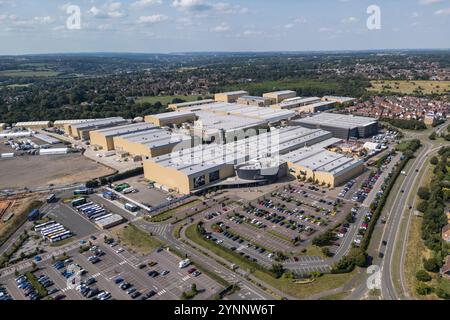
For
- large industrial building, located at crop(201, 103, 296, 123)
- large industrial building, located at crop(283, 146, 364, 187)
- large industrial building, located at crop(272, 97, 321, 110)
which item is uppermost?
large industrial building, located at crop(272, 97, 321, 110)

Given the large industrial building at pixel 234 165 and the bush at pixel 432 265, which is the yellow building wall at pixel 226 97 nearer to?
the large industrial building at pixel 234 165

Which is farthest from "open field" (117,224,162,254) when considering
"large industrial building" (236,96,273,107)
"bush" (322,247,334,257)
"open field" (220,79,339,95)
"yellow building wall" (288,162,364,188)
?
"open field" (220,79,339,95)

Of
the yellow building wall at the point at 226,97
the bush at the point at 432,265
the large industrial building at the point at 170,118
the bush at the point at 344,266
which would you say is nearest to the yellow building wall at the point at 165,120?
the large industrial building at the point at 170,118

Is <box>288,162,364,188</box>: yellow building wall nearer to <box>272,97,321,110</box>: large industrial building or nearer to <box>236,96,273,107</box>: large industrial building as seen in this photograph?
<box>272,97,321,110</box>: large industrial building

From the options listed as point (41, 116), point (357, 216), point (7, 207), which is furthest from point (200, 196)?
point (41, 116)

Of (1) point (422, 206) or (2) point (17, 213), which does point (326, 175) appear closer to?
(1) point (422, 206)

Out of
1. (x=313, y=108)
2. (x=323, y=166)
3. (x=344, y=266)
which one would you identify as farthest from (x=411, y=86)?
(x=344, y=266)
